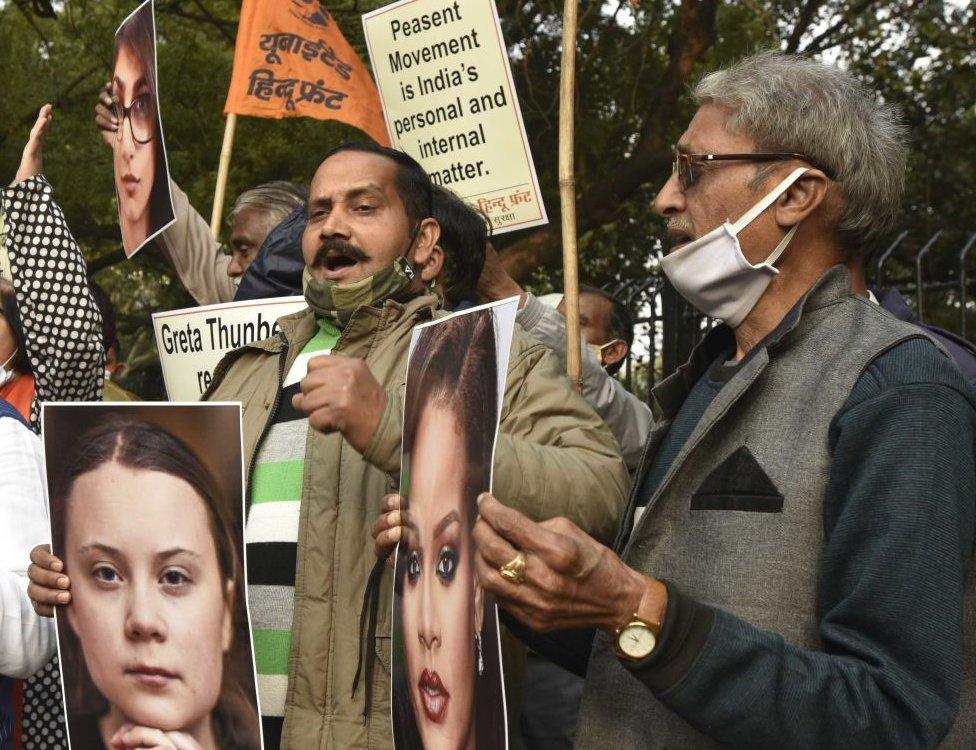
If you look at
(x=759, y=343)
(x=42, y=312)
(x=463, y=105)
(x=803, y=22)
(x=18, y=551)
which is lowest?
(x=18, y=551)

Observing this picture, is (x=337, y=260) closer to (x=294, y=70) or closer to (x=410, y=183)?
(x=410, y=183)

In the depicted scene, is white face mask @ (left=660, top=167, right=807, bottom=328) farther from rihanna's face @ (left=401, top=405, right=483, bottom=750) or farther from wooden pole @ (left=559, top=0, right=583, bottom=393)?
wooden pole @ (left=559, top=0, right=583, bottom=393)

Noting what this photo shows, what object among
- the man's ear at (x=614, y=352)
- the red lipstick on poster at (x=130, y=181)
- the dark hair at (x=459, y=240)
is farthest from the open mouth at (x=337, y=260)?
the man's ear at (x=614, y=352)

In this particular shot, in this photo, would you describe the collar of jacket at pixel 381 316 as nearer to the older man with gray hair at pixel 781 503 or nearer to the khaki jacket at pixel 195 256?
the older man with gray hair at pixel 781 503

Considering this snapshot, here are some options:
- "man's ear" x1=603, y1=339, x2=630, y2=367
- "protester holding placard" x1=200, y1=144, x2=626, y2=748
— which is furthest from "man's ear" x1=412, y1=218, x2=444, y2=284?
"man's ear" x1=603, y1=339, x2=630, y2=367

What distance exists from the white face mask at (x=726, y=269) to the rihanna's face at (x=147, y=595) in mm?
875

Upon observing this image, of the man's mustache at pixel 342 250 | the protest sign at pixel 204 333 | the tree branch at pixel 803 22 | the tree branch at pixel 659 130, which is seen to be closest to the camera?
the man's mustache at pixel 342 250

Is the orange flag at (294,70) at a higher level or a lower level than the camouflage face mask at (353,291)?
higher

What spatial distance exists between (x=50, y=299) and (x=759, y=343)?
1795 mm

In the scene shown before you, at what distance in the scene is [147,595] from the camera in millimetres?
2123

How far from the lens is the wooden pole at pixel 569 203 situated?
314 cm

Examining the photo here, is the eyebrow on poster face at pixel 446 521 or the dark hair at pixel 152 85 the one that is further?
the dark hair at pixel 152 85

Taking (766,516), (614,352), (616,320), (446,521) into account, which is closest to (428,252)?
(446,521)

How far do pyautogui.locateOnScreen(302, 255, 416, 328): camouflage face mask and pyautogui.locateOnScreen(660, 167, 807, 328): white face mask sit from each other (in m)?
0.75
